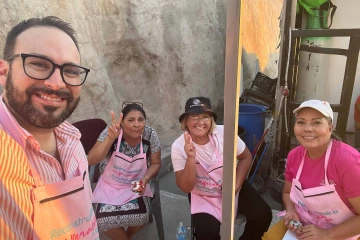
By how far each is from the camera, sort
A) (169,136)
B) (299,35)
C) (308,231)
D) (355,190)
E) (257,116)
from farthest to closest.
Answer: (169,136)
(257,116)
(299,35)
(308,231)
(355,190)

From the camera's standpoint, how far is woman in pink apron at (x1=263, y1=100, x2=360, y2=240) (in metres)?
1.72

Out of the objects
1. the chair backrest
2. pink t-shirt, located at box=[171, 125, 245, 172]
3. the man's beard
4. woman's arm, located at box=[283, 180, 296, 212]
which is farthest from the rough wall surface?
woman's arm, located at box=[283, 180, 296, 212]

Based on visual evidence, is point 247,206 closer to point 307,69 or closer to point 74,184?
point 74,184

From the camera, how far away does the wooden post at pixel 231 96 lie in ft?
3.28

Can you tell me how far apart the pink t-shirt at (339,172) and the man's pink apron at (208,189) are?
63 cm

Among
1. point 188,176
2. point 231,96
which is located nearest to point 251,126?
point 188,176

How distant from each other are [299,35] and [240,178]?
1730 mm

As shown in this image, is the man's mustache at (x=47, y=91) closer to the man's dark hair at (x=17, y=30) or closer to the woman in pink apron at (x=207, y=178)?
the man's dark hair at (x=17, y=30)

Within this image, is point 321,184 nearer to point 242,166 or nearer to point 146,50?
point 242,166

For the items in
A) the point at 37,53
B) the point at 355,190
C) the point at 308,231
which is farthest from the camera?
the point at 308,231

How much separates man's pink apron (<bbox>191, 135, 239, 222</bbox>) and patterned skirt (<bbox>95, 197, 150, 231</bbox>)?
431 mm

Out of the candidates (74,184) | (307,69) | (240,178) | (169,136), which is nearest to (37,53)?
(74,184)

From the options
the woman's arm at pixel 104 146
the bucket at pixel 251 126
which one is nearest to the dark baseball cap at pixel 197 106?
the woman's arm at pixel 104 146

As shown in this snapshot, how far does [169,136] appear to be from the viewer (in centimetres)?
531
